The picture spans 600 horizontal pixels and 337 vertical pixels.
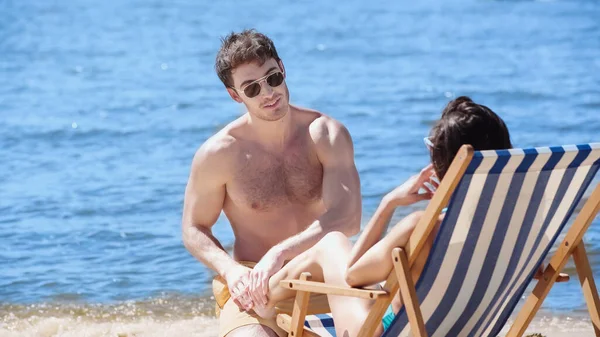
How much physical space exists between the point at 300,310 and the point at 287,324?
0.62 ft

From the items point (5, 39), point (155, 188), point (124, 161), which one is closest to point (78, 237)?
point (155, 188)

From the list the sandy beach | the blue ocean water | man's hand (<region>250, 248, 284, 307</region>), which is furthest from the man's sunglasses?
the blue ocean water

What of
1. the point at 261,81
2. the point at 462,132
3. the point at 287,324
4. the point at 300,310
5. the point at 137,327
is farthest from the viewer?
the point at 137,327

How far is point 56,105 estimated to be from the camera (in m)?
15.5

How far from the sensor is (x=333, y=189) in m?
4.72

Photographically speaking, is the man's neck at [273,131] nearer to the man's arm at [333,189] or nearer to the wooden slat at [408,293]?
the man's arm at [333,189]

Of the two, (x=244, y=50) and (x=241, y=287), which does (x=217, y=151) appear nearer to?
(x=244, y=50)

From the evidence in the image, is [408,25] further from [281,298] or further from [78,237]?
[281,298]

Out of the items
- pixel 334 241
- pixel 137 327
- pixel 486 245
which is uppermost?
pixel 486 245

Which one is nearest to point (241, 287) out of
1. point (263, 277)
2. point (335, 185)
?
Answer: point (263, 277)

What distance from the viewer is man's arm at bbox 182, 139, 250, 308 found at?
4688 mm

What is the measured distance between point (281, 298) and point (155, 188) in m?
6.22

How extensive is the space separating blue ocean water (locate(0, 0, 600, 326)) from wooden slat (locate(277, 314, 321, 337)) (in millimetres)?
2762

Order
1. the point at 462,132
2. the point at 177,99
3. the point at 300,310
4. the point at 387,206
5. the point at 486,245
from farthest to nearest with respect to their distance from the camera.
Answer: the point at 177,99, the point at 300,310, the point at 387,206, the point at 486,245, the point at 462,132
